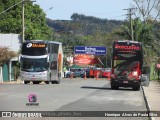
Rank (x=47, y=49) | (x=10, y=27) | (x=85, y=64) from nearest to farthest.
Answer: (x=47, y=49), (x=10, y=27), (x=85, y=64)

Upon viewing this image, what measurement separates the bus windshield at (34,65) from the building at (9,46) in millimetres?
Answer: 15751

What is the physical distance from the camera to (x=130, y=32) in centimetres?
8206

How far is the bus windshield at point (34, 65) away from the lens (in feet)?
155

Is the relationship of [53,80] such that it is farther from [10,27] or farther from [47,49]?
[10,27]

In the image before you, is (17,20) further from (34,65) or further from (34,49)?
(34,49)

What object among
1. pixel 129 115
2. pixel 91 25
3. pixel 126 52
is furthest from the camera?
pixel 91 25

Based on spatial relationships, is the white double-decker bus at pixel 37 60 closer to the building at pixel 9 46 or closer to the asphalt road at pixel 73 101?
the asphalt road at pixel 73 101

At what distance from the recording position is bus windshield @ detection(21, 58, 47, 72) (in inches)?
1865

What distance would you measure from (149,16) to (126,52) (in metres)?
47.9

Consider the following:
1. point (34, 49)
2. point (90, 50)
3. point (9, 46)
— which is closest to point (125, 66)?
point (34, 49)

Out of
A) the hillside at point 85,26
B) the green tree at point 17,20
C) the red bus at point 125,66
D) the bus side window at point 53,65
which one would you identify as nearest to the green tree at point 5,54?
the bus side window at point 53,65

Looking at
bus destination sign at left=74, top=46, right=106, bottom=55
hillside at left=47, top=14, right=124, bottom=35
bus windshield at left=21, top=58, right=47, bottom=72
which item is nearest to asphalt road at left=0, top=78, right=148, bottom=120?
bus windshield at left=21, top=58, right=47, bottom=72

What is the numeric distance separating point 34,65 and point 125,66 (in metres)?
10.7

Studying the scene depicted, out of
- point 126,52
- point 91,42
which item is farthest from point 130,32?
point 91,42
